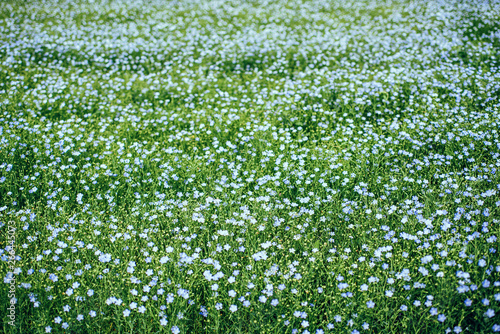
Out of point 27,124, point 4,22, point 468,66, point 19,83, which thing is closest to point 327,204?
point 27,124

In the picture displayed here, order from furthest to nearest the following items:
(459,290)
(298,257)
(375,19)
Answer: (375,19)
(298,257)
(459,290)

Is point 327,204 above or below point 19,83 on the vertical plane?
below

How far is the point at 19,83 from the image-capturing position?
722cm

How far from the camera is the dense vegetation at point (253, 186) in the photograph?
3064mm

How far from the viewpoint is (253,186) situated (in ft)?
14.9

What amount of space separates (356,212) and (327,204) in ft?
→ 1.10

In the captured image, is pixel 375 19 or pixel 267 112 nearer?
pixel 267 112

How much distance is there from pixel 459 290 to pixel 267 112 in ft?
12.9

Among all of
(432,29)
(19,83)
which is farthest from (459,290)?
(432,29)

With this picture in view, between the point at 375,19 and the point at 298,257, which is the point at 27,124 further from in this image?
the point at 375,19

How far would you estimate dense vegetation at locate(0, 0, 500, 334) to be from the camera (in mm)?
3064

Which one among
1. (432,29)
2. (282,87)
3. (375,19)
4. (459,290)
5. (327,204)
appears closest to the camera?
(459,290)

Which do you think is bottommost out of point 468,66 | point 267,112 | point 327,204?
point 327,204

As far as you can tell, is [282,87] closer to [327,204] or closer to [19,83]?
[327,204]
